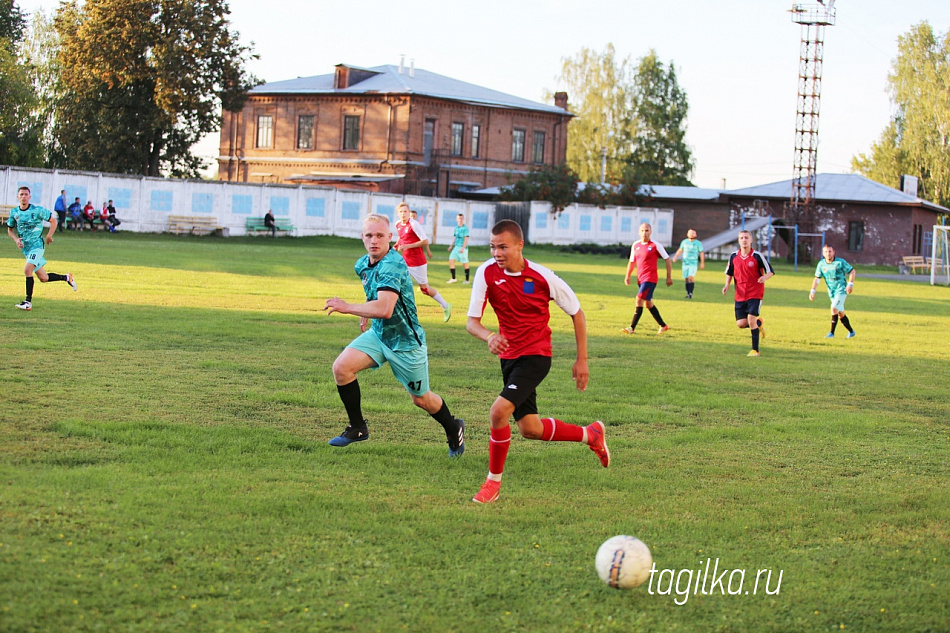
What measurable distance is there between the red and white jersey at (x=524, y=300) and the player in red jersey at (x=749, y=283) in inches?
362

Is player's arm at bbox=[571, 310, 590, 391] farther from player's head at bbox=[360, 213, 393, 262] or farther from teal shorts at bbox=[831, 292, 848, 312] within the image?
teal shorts at bbox=[831, 292, 848, 312]

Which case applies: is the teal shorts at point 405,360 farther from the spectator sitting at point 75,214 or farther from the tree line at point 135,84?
the tree line at point 135,84

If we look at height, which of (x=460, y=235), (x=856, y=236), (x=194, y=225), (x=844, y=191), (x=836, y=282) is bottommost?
(x=836, y=282)

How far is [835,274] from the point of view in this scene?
61.0 ft

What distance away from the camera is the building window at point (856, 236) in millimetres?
60844

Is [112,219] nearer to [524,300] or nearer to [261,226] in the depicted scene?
[261,226]

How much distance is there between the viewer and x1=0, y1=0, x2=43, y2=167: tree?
4938 cm

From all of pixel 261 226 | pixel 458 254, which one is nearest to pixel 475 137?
pixel 261 226

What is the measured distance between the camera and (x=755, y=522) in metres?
6.19

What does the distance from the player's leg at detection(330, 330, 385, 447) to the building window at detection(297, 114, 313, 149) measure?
5759cm

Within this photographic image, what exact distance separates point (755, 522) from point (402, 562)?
8.02 ft

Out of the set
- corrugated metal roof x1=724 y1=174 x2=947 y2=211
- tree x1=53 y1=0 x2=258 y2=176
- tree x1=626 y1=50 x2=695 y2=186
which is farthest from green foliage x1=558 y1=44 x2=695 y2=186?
tree x1=53 y1=0 x2=258 y2=176

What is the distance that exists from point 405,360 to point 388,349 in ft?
0.57

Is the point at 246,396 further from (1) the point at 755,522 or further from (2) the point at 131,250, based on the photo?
(2) the point at 131,250
